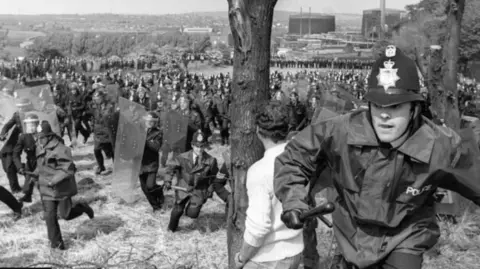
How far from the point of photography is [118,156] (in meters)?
7.90

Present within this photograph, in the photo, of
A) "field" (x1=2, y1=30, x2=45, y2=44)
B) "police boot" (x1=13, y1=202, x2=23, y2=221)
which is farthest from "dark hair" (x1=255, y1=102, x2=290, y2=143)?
"field" (x1=2, y1=30, x2=45, y2=44)

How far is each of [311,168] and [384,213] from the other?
352 millimetres

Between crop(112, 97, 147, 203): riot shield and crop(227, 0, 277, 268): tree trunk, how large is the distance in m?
3.79

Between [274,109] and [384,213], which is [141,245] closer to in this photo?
[274,109]

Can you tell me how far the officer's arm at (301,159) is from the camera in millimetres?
2428

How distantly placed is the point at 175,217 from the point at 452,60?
12.1 feet

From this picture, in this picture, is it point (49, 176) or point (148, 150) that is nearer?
point (49, 176)

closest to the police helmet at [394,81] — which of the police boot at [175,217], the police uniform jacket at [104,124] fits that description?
the police boot at [175,217]

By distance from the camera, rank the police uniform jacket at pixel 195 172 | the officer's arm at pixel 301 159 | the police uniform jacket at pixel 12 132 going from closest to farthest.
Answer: the officer's arm at pixel 301 159, the police uniform jacket at pixel 195 172, the police uniform jacket at pixel 12 132

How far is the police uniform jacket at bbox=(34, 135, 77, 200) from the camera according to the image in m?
5.97

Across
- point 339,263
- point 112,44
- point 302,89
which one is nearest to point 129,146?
point 339,263

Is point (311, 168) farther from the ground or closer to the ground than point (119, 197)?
farther from the ground

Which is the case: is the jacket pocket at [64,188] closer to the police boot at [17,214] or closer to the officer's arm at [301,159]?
the police boot at [17,214]

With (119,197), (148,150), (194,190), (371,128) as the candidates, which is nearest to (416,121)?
(371,128)
